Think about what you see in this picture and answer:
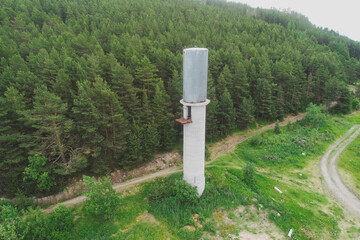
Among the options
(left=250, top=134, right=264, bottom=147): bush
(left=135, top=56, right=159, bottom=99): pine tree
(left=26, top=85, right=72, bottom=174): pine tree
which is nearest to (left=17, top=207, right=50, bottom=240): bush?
(left=26, top=85, right=72, bottom=174): pine tree

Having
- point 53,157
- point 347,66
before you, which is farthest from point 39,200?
point 347,66

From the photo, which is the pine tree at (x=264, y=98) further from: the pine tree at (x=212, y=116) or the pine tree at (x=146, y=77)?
the pine tree at (x=146, y=77)

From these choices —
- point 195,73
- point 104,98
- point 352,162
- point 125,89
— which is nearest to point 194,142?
point 195,73

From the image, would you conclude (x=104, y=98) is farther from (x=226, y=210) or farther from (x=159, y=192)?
(x=226, y=210)

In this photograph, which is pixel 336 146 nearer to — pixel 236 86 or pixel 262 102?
pixel 262 102

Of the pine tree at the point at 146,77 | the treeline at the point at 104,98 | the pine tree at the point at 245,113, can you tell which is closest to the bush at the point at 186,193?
the treeline at the point at 104,98

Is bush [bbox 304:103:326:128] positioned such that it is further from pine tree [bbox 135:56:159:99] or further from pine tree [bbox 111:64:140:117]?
pine tree [bbox 111:64:140:117]
